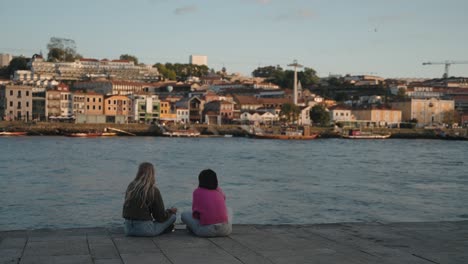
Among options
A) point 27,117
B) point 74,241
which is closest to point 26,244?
point 74,241

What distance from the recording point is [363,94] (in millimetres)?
142000

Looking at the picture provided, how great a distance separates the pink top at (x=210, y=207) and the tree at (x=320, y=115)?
9040 cm

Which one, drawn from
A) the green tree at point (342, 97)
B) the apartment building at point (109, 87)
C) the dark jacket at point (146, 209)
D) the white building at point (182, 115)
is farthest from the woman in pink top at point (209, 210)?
the green tree at point (342, 97)

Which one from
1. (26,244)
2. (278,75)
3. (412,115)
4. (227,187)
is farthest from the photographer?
(278,75)

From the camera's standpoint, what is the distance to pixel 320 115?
9762cm

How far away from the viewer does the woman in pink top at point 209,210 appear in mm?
7820

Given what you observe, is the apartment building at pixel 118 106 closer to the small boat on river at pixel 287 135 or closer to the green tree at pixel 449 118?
the small boat on river at pixel 287 135

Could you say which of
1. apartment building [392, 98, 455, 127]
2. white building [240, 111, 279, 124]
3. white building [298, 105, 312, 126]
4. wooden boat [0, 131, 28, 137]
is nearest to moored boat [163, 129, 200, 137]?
white building [240, 111, 279, 124]

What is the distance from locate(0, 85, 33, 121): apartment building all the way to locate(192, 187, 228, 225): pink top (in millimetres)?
83586

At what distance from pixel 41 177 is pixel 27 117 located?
6606cm

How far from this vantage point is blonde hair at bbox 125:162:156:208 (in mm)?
7734

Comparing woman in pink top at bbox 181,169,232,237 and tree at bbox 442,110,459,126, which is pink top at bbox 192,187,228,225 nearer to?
woman in pink top at bbox 181,169,232,237

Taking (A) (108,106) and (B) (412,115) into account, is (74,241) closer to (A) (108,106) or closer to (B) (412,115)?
(A) (108,106)

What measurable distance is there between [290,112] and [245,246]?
89884 mm
